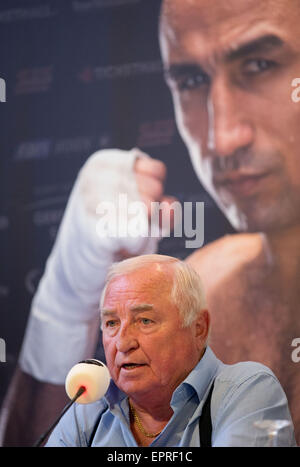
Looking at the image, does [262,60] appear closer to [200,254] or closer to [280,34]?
[280,34]

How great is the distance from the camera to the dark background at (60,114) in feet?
11.8

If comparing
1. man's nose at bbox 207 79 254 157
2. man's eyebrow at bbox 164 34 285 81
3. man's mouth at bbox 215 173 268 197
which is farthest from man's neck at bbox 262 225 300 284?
man's eyebrow at bbox 164 34 285 81

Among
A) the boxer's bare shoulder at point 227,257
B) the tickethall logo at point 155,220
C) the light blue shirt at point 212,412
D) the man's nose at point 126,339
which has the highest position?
the tickethall logo at point 155,220

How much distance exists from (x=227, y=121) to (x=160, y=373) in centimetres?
190

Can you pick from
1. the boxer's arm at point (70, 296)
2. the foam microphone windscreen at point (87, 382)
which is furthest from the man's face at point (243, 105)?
the foam microphone windscreen at point (87, 382)

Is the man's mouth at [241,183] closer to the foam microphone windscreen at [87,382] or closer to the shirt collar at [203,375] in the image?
the shirt collar at [203,375]

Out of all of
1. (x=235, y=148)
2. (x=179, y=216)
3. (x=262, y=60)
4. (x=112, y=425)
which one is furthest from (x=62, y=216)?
(x=112, y=425)

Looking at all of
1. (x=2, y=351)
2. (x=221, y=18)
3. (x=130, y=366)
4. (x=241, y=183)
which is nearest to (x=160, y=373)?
(x=130, y=366)

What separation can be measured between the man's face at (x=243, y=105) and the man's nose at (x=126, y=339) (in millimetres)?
1666

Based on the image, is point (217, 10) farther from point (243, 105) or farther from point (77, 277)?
point (77, 277)

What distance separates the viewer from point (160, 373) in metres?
1.88

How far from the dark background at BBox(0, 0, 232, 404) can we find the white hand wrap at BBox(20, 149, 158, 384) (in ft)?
0.21

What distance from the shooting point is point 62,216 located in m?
3.67

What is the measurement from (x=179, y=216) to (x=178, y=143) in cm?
40
